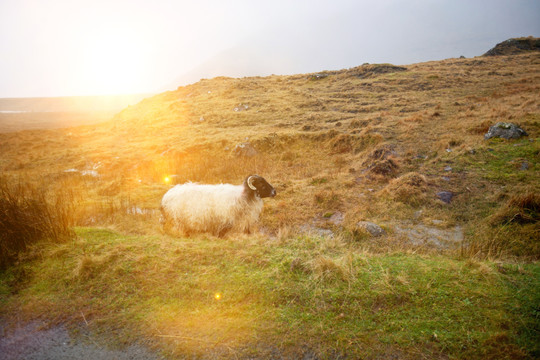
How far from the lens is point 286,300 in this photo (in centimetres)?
379

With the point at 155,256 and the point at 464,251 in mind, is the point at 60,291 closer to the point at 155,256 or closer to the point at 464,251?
the point at 155,256

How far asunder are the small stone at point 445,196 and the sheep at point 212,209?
611 cm

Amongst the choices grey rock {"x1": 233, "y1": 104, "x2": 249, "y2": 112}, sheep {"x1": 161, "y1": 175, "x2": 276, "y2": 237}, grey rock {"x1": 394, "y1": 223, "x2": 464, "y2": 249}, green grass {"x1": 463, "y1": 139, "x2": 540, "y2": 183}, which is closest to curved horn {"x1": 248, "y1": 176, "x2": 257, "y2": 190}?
sheep {"x1": 161, "y1": 175, "x2": 276, "y2": 237}

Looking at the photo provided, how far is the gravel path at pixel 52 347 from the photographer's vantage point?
3158 mm

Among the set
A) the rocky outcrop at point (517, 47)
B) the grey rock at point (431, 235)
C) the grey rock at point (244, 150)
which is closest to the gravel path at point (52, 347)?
the grey rock at point (431, 235)

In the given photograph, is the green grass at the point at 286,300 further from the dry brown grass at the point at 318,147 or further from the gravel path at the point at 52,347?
the dry brown grass at the point at 318,147

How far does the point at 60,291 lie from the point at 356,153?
47.1 feet

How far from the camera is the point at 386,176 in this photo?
36.5 feet

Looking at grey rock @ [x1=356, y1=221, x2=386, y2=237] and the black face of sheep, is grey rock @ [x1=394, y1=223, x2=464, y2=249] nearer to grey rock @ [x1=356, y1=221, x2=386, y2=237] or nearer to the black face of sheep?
grey rock @ [x1=356, y1=221, x2=386, y2=237]

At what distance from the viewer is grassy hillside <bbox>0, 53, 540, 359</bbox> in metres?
3.23

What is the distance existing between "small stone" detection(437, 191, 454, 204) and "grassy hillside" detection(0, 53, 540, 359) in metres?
0.13

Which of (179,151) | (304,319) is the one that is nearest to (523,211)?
(304,319)

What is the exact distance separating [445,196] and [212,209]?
7704 millimetres

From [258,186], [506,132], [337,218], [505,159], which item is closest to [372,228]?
[337,218]
